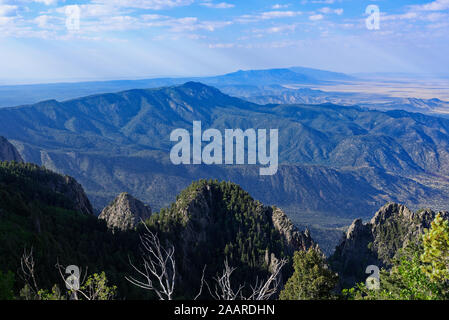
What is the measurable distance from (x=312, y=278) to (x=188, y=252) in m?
44.9

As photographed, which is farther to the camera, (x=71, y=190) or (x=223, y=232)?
(x=71, y=190)

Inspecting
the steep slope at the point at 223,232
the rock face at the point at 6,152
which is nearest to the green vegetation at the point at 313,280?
the steep slope at the point at 223,232

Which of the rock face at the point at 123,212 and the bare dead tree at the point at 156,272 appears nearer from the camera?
the bare dead tree at the point at 156,272

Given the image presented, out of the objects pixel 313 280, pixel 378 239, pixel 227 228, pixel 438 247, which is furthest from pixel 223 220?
pixel 438 247

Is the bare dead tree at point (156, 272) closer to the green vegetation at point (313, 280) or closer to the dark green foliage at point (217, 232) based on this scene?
the dark green foliage at point (217, 232)

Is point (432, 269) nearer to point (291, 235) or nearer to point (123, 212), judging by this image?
point (291, 235)

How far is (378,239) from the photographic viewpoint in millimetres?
87125

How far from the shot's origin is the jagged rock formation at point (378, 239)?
8194 centimetres

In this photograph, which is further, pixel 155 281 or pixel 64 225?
pixel 64 225
